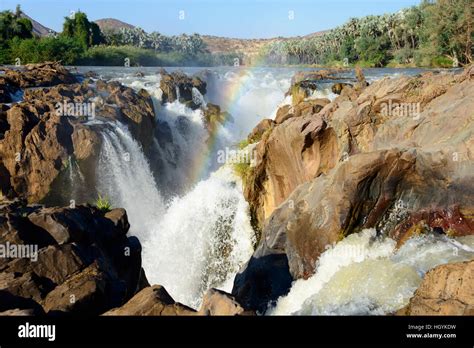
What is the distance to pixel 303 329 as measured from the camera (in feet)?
19.1

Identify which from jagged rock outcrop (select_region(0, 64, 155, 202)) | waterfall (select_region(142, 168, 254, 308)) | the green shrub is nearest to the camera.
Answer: waterfall (select_region(142, 168, 254, 308))

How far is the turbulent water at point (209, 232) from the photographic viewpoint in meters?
9.48

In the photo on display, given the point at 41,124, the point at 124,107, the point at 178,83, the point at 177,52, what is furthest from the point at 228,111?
the point at 177,52

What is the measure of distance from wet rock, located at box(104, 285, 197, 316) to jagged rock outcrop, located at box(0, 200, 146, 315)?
5.62ft

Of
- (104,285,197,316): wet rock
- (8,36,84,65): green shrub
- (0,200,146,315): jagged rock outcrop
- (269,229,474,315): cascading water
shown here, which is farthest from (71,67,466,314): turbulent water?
(8,36,84,65): green shrub

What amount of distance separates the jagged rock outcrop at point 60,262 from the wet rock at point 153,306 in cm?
171

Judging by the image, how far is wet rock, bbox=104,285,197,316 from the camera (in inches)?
290

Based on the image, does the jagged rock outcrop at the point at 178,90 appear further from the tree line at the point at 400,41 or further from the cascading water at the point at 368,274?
the tree line at the point at 400,41

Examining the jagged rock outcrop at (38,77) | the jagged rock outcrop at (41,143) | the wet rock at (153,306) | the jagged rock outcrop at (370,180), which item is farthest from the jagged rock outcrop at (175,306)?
the jagged rock outcrop at (38,77)

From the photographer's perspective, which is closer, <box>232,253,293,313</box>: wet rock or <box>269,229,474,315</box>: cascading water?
<box>269,229,474,315</box>: cascading water

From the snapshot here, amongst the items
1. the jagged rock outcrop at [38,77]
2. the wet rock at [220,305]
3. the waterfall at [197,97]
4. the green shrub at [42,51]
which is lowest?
the wet rock at [220,305]

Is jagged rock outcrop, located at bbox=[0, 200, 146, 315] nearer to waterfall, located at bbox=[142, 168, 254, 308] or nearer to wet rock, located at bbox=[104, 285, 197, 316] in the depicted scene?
wet rock, located at bbox=[104, 285, 197, 316]

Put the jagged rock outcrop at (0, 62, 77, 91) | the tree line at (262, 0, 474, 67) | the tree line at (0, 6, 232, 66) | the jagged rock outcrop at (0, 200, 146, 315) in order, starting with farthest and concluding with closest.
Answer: the tree line at (0, 6, 232, 66)
the tree line at (262, 0, 474, 67)
the jagged rock outcrop at (0, 62, 77, 91)
the jagged rock outcrop at (0, 200, 146, 315)

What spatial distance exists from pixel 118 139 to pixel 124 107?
12.7ft
